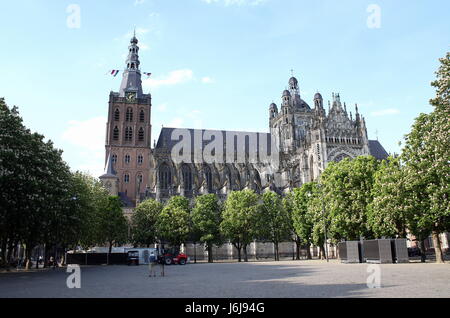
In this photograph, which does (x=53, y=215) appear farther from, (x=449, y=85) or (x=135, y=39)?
(x=135, y=39)

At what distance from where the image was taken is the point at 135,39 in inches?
3698

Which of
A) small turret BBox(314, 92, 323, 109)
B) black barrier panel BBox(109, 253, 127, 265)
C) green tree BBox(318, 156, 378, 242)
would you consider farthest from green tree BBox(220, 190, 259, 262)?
small turret BBox(314, 92, 323, 109)

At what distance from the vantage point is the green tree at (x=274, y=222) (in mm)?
59875

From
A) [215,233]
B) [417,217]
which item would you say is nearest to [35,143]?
[417,217]

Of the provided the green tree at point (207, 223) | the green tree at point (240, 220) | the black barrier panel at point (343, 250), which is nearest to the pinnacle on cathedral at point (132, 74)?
the green tree at point (207, 223)

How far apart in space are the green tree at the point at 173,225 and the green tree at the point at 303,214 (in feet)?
58.1

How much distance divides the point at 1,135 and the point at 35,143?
378 cm

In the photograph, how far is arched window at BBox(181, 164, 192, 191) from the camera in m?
88.4

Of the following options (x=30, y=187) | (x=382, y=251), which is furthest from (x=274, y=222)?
(x=30, y=187)

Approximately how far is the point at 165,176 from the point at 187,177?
563 centimetres

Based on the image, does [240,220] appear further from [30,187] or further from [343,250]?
[30,187]

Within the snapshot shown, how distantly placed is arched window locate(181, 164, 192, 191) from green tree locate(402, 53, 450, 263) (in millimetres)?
59709

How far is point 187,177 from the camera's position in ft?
294

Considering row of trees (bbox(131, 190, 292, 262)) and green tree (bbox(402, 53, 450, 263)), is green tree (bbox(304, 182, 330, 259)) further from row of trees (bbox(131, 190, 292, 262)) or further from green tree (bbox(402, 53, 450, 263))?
green tree (bbox(402, 53, 450, 263))
